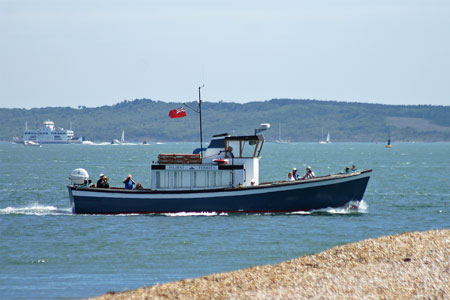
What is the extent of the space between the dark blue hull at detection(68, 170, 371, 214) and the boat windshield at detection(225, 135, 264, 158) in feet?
6.31

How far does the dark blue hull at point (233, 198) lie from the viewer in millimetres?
33312

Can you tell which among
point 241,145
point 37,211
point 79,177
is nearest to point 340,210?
point 241,145

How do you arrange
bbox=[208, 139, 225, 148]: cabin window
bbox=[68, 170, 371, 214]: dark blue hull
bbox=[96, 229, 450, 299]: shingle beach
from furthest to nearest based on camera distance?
bbox=[208, 139, 225, 148]: cabin window
bbox=[68, 170, 371, 214]: dark blue hull
bbox=[96, 229, 450, 299]: shingle beach

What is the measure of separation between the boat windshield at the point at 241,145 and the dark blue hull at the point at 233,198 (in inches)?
75.8

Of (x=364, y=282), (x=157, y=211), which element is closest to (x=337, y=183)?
(x=157, y=211)

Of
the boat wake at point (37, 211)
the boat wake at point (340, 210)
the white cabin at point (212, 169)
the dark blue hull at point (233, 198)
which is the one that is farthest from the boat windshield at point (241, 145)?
the boat wake at point (37, 211)

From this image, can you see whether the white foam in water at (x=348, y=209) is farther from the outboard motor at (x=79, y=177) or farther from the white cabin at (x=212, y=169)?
the outboard motor at (x=79, y=177)

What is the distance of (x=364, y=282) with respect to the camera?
1470 centimetres

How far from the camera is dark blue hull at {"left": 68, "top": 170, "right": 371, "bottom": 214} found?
33.3 metres

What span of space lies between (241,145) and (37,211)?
12.1 meters

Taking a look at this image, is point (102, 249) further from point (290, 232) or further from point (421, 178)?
point (421, 178)

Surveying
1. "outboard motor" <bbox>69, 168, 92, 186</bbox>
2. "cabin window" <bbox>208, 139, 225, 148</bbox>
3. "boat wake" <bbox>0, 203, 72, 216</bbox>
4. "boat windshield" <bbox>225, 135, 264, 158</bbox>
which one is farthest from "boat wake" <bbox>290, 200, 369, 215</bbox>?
"boat wake" <bbox>0, 203, 72, 216</bbox>

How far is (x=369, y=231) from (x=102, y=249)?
1105cm

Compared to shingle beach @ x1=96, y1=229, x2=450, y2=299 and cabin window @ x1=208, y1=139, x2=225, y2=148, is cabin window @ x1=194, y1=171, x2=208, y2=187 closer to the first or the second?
cabin window @ x1=208, y1=139, x2=225, y2=148
